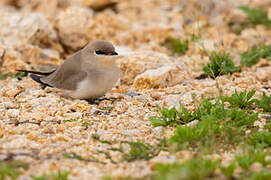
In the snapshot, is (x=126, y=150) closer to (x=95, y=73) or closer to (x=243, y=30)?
(x=95, y=73)

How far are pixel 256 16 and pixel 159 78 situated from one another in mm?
4216

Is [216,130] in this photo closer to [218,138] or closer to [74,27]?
[218,138]

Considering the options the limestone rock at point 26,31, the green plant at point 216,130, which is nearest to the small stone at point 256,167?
the green plant at point 216,130

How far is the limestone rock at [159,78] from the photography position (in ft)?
18.2

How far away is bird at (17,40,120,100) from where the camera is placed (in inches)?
191

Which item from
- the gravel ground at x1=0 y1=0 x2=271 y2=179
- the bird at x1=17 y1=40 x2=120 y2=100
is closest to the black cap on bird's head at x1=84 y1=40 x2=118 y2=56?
the bird at x1=17 y1=40 x2=120 y2=100

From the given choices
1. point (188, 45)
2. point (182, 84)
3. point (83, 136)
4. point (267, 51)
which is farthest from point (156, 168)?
point (188, 45)

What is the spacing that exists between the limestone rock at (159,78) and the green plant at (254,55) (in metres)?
1.32

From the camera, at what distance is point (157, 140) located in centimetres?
381

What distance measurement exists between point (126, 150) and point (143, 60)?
272 cm

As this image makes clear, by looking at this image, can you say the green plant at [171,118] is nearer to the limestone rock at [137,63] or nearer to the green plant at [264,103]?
the green plant at [264,103]

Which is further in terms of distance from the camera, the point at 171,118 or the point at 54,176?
the point at 171,118

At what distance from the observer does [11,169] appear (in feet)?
10.3

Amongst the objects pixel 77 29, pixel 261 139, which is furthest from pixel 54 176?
pixel 77 29
